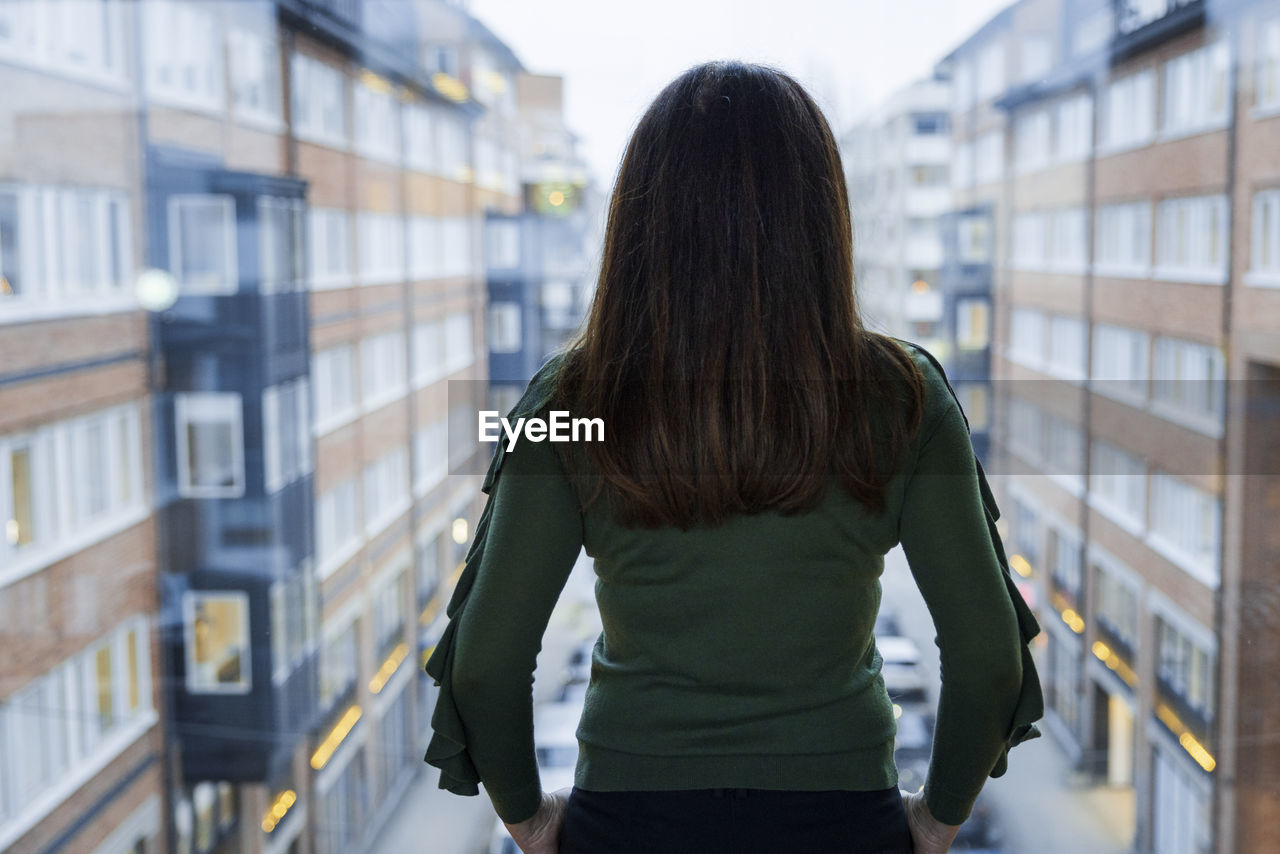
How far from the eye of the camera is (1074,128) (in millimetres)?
2162

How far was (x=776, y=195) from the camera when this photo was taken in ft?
2.62

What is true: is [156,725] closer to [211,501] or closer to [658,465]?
[211,501]

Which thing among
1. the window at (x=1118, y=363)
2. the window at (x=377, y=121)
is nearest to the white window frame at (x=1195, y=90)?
the window at (x=1118, y=363)

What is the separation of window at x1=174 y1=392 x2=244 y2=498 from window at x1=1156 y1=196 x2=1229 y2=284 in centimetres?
184

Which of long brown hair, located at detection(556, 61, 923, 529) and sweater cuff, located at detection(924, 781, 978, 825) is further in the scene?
sweater cuff, located at detection(924, 781, 978, 825)

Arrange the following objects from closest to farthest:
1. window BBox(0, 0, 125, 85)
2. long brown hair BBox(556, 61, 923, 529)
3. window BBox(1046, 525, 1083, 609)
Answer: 1. long brown hair BBox(556, 61, 923, 529)
2. window BBox(0, 0, 125, 85)
3. window BBox(1046, 525, 1083, 609)

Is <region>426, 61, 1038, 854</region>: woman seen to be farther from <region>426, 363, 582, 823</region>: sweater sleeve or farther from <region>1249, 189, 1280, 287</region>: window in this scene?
<region>1249, 189, 1280, 287</region>: window

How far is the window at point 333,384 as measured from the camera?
2.29m

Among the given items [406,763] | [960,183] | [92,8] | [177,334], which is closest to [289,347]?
[177,334]

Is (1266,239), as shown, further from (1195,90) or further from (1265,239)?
(1195,90)

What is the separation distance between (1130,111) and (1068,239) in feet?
0.85

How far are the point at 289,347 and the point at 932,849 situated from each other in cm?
173

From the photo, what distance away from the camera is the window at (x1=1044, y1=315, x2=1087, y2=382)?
2.18 m

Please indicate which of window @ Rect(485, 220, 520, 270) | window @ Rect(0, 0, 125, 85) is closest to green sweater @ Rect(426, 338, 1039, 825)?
window @ Rect(485, 220, 520, 270)
